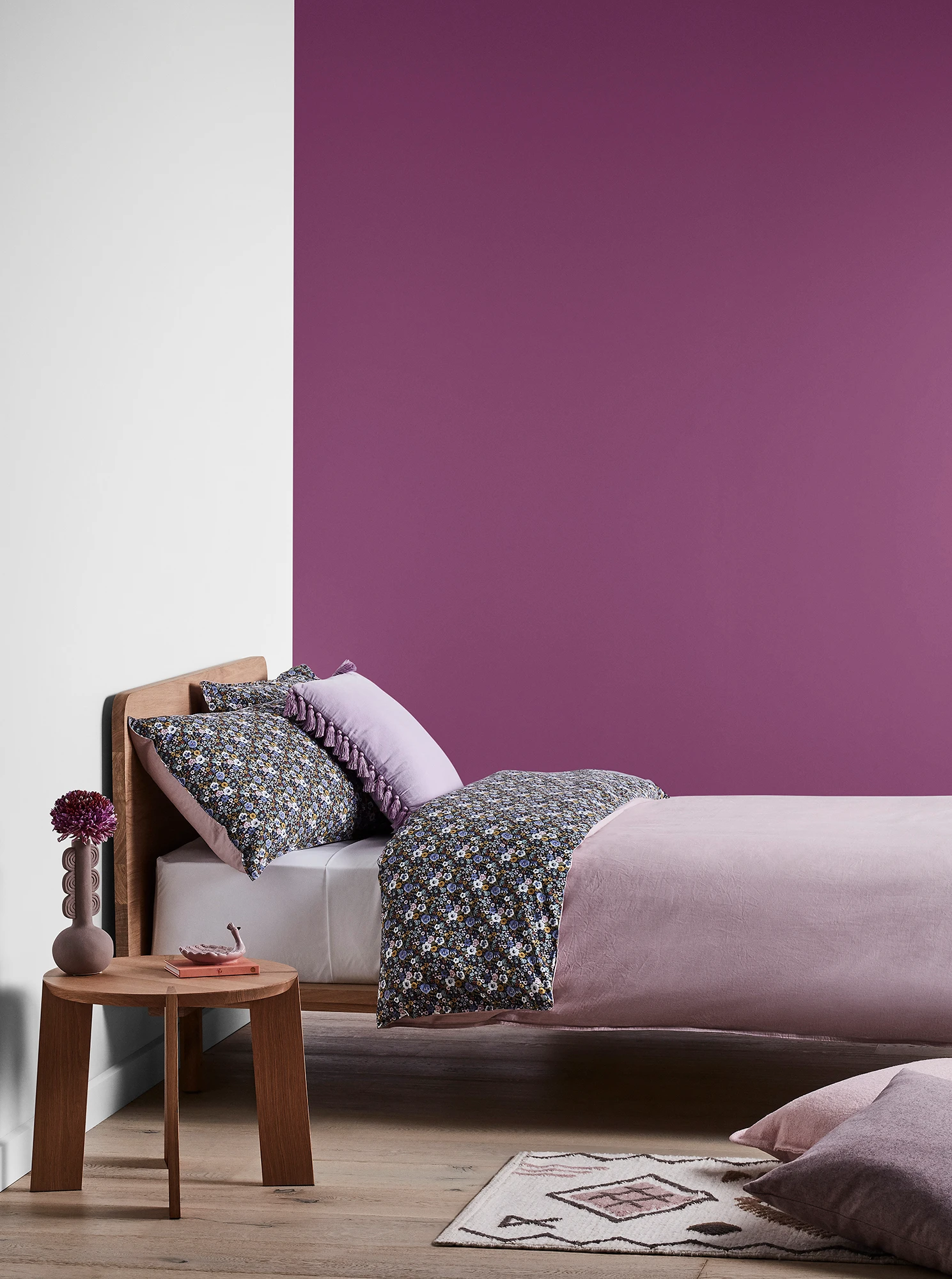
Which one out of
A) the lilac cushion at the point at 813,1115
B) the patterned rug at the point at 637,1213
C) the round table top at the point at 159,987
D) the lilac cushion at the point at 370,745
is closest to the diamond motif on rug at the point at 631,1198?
the patterned rug at the point at 637,1213

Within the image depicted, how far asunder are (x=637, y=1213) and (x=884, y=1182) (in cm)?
43

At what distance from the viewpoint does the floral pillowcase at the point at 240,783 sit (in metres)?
2.91

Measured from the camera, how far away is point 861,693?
4980mm

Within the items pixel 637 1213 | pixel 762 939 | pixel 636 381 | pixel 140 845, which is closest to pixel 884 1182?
pixel 637 1213

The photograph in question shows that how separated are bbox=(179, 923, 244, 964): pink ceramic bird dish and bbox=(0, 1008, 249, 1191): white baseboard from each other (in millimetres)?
362

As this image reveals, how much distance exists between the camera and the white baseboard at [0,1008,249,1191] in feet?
8.37

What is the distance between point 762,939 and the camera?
8.82ft

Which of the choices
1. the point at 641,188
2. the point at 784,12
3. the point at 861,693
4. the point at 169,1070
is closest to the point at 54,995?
the point at 169,1070

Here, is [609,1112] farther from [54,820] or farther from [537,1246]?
[54,820]

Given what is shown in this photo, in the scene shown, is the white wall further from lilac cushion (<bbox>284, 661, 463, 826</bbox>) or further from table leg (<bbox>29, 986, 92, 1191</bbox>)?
lilac cushion (<bbox>284, 661, 463, 826</bbox>)

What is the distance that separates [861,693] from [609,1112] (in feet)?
7.86

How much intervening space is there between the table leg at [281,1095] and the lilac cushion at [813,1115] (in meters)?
0.73

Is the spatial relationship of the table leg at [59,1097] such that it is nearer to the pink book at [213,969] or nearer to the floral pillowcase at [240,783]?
the pink book at [213,969]

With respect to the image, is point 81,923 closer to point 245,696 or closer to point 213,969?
point 213,969
